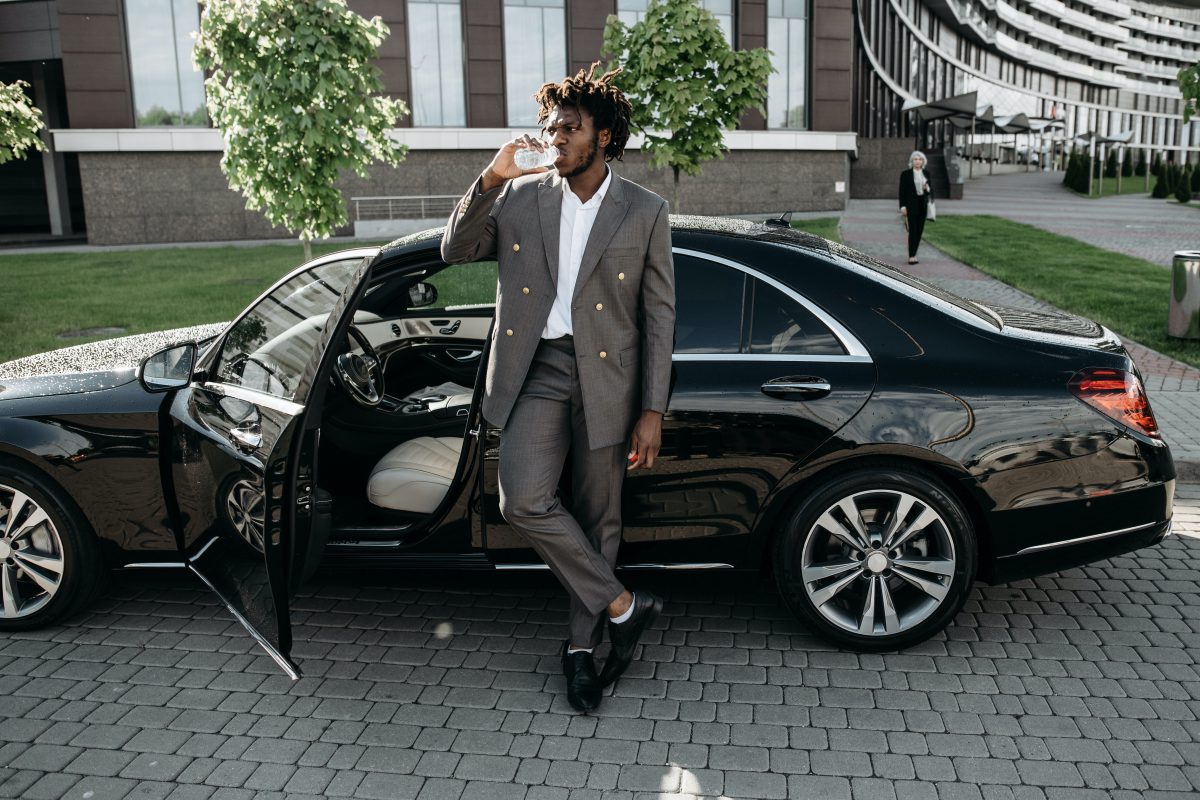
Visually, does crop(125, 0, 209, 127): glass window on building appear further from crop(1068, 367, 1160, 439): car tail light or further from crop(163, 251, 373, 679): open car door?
crop(1068, 367, 1160, 439): car tail light

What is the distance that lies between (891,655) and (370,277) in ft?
7.65

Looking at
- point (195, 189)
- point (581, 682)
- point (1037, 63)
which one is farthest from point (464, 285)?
point (1037, 63)

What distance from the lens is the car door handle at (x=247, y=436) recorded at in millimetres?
3779

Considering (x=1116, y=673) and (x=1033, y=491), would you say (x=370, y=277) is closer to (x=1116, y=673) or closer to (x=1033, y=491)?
(x=1033, y=491)

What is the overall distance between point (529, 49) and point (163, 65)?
8680mm

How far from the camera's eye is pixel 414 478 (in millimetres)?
4355

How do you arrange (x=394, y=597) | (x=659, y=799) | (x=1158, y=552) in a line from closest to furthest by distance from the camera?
1. (x=659, y=799)
2. (x=394, y=597)
3. (x=1158, y=552)

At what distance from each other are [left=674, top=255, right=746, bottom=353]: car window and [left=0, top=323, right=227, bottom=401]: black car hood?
7.21ft

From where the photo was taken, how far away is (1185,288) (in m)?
9.93

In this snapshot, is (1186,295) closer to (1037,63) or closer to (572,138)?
(572,138)

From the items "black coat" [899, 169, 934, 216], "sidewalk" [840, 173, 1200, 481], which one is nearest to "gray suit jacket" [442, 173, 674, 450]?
"sidewalk" [840, 173, 1200, 481]

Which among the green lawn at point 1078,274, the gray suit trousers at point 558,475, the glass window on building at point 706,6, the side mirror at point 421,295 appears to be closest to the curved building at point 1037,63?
the glass window on building at point 706,6

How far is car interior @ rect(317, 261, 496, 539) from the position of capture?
172 inches

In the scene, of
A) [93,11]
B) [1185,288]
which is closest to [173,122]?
[93,11]
